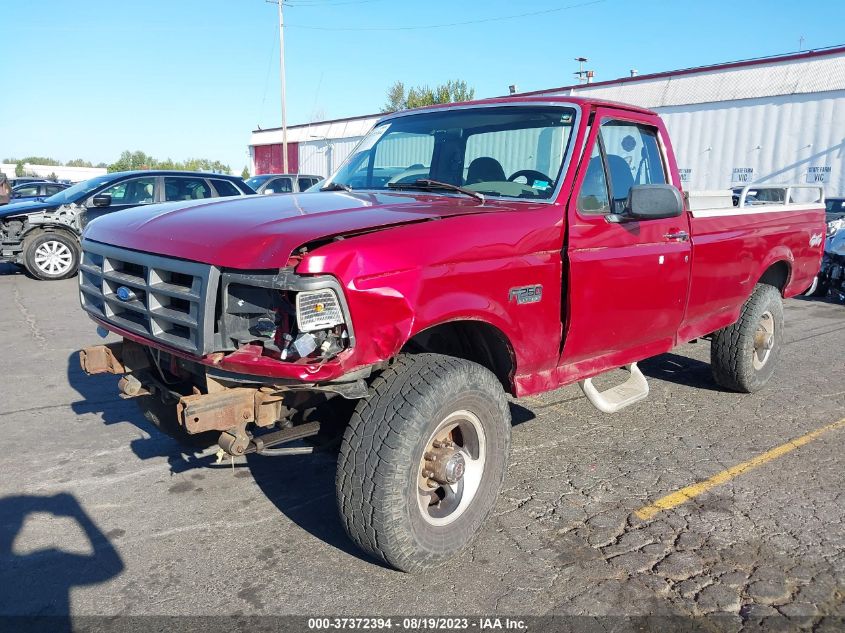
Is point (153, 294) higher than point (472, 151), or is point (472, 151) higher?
point (472, 151)

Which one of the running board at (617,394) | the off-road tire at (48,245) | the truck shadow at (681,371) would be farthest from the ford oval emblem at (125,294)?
the off-road tire at (48,245)

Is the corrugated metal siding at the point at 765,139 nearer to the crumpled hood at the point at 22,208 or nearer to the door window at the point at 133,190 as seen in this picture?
the door window at the point at 133,190

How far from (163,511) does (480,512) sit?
5.43ft

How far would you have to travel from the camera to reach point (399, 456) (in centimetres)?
272

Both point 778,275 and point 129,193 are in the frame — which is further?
point 129,193

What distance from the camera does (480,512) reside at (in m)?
3.18

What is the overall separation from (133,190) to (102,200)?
109cm

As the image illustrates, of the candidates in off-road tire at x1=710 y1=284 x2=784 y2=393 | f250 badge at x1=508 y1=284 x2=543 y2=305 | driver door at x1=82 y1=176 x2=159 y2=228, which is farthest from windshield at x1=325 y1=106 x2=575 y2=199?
driver door at x1=82 y1=176 x2=159 y2=228

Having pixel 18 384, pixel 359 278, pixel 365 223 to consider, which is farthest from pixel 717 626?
pixel 18 384

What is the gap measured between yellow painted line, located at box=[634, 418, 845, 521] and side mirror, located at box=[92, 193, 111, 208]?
9.07 m

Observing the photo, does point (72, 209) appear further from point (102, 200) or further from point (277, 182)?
point (277, 182)

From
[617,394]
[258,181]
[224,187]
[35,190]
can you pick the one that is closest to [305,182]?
[258,181]

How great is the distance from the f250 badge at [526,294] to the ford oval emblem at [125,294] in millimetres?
1764

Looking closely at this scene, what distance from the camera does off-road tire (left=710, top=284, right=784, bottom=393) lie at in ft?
17.8
